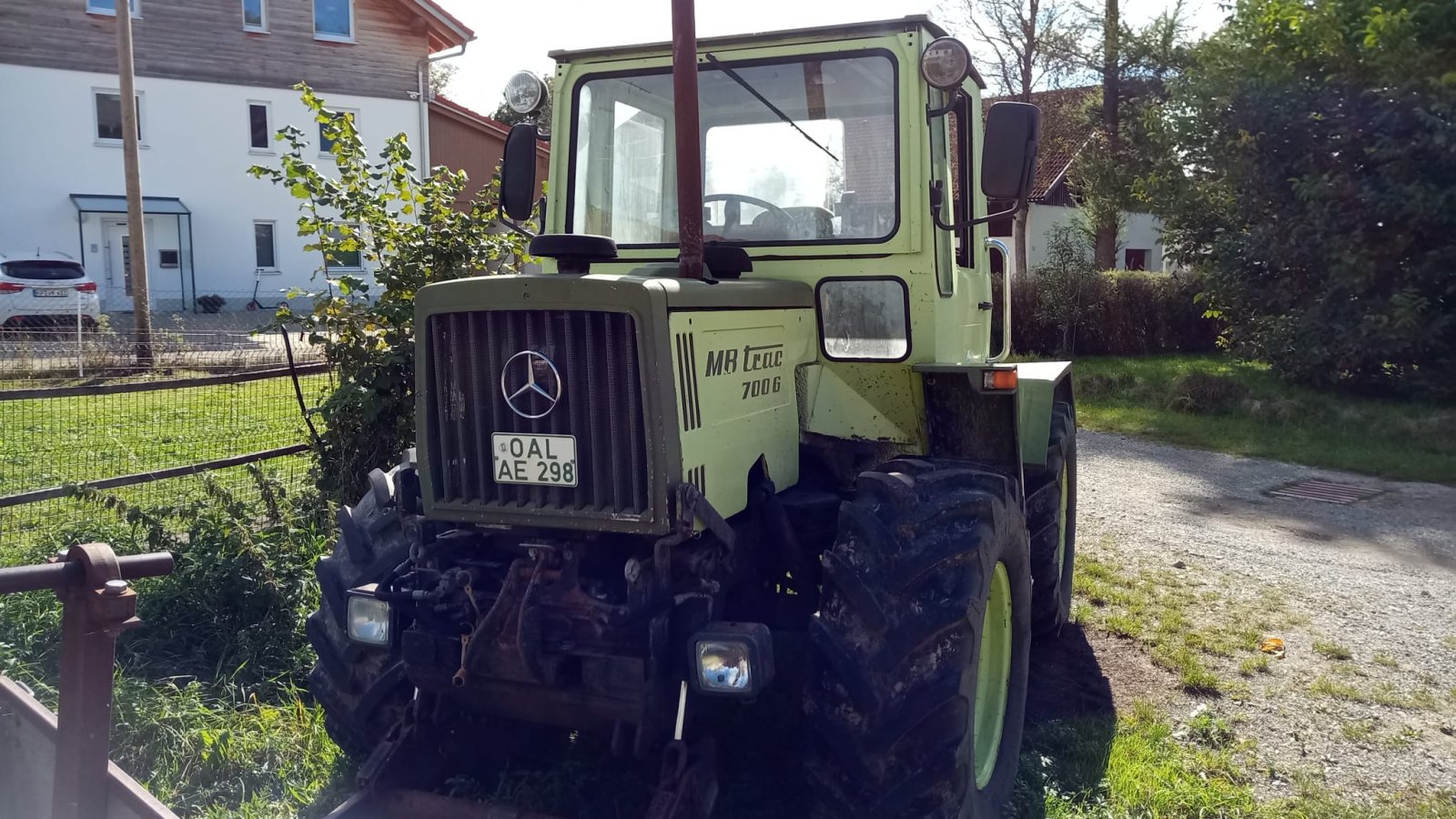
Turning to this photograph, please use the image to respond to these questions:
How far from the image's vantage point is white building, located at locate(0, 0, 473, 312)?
2419cm

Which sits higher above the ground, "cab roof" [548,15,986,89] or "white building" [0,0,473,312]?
"white building" [0,0,473,312]

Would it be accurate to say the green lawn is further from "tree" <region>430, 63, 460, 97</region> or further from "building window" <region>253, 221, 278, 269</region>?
"tree" <region>430, 63, 460, 97</region>

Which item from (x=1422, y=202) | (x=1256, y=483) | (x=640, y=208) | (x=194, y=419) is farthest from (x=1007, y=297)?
(x=1422, y=202)

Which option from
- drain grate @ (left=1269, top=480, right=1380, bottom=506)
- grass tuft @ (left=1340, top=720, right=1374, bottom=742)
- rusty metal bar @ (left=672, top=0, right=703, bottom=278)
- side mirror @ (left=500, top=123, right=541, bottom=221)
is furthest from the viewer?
drain grate @ (left=1269, top=480, right=1380, bottom=506)

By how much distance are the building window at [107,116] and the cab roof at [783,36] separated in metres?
24.2

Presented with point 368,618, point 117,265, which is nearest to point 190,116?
point 117,265

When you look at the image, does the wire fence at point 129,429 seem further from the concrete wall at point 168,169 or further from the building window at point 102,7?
the building window at point 102,7

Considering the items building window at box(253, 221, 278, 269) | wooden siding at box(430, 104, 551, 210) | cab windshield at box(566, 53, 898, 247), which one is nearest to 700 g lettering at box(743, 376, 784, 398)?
cab windshield at box(566, 53, 898, 247)

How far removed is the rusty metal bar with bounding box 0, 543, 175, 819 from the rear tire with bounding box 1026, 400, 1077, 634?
3639mm

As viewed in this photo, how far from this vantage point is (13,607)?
491cm

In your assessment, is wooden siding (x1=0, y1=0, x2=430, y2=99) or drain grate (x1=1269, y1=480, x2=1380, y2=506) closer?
drain grate (x1=1269, y1=480, x2=1380, y2=506)

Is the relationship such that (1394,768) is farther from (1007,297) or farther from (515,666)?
(515,666)

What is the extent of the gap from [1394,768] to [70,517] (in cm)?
628

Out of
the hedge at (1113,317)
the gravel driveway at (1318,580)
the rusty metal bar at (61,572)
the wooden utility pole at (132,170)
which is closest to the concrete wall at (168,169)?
the wooden utility pole at (132,170)
